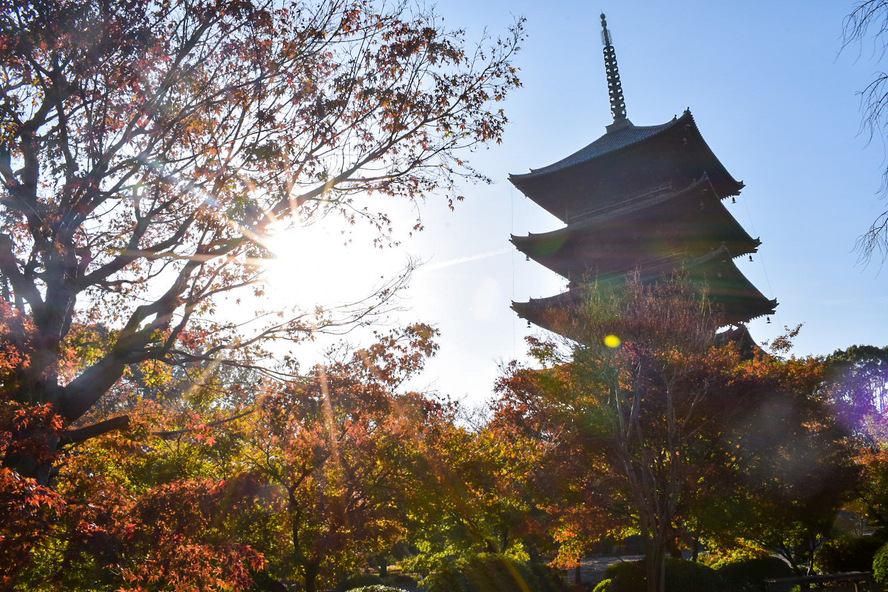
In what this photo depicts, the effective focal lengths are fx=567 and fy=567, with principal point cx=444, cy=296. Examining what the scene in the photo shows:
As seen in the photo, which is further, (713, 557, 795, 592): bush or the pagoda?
the pagoda

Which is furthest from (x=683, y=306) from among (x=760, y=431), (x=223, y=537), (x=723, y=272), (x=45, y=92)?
(x=45, y=92)

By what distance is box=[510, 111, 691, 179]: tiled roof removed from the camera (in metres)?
20.9

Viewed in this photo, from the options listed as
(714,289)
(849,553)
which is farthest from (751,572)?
(714,289)

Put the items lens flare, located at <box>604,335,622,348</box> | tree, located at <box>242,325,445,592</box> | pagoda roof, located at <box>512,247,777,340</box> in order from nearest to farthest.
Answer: tree, located at <box>242,325,445,592</box> → lens flare, located at <box>604,335,622,348</box> → pagoda roof, located at <box>512,247,777,340</box>

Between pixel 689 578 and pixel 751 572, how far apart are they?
3791 mm

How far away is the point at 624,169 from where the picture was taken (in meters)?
21.4

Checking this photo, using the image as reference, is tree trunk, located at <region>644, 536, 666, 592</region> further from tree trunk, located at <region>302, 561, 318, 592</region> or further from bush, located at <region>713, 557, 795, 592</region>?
tree trunk, located at <region>302, 561, 318, 592</region>

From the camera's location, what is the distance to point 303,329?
21.1 ft

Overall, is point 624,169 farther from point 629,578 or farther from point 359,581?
point 359,581

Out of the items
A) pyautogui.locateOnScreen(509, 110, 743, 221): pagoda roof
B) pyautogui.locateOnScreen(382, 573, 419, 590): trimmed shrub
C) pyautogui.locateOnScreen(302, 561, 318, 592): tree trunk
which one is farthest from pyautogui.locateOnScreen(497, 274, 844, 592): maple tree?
pyautogui.locateOnScreen(382, 573, 419, 590): trimmed shrub

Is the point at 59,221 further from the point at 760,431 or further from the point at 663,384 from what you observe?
the point at 760,431

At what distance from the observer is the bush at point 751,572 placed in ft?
45.5

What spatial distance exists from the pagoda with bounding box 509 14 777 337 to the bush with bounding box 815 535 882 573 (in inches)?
269

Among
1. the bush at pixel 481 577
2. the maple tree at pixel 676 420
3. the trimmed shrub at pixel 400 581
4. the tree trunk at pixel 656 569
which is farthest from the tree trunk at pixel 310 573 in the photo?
the trimmed shrub at pixel 400 581
